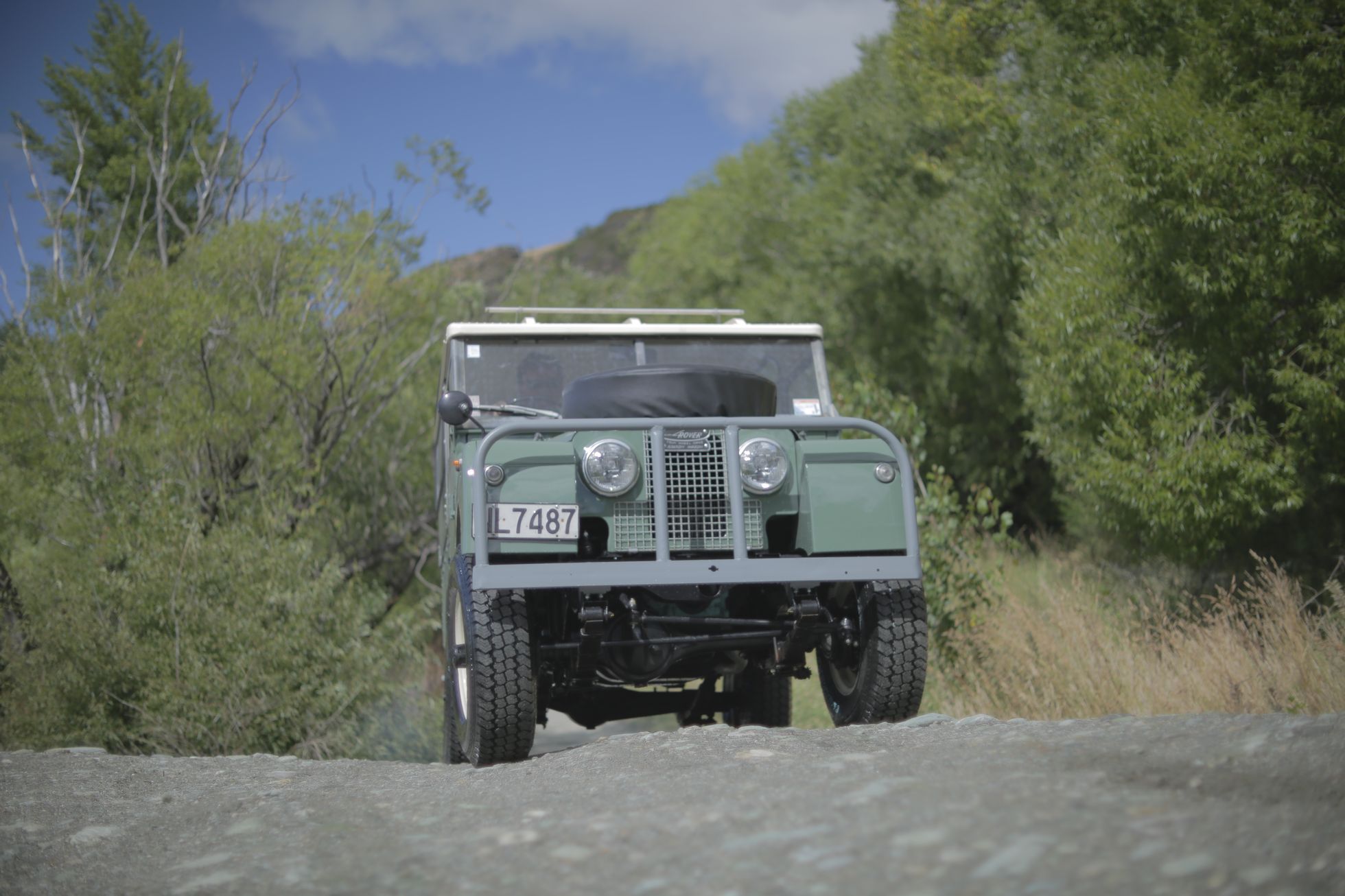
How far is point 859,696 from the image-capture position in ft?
18.2

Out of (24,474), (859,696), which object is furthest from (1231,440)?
(24,474)

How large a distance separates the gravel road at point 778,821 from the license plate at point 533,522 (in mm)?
933

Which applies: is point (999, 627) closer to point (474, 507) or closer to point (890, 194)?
point (474, 507)

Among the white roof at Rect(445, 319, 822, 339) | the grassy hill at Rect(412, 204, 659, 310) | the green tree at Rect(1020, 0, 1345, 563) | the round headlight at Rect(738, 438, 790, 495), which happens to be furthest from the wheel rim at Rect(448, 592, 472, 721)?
the grassy hill at Rect(412, 204, 659, 310)

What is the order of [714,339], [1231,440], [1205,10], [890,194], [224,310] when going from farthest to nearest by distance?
[890,194] → [224,310] → [1205,10] → [1231,440] → [714,339]

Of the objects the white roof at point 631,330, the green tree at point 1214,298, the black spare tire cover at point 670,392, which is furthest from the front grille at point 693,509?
the green tree at point 1214,298

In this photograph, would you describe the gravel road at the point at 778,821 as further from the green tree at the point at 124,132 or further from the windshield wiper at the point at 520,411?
the green tree at the point at 124,132

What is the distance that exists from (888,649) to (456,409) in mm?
2350

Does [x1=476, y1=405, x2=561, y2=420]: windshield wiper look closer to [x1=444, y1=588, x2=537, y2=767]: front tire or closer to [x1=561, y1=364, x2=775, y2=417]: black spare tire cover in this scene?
[x1=561, y1=364, x2=775, y2=417]: black spare tire cover

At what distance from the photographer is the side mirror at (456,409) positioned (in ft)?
18.9

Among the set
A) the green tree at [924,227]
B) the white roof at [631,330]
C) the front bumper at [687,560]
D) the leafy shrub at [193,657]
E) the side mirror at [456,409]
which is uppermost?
the green tree at [924,227]

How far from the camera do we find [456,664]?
586 centimetres

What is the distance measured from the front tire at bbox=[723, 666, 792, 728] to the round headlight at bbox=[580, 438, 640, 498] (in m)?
2.28

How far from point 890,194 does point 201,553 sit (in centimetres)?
1352
